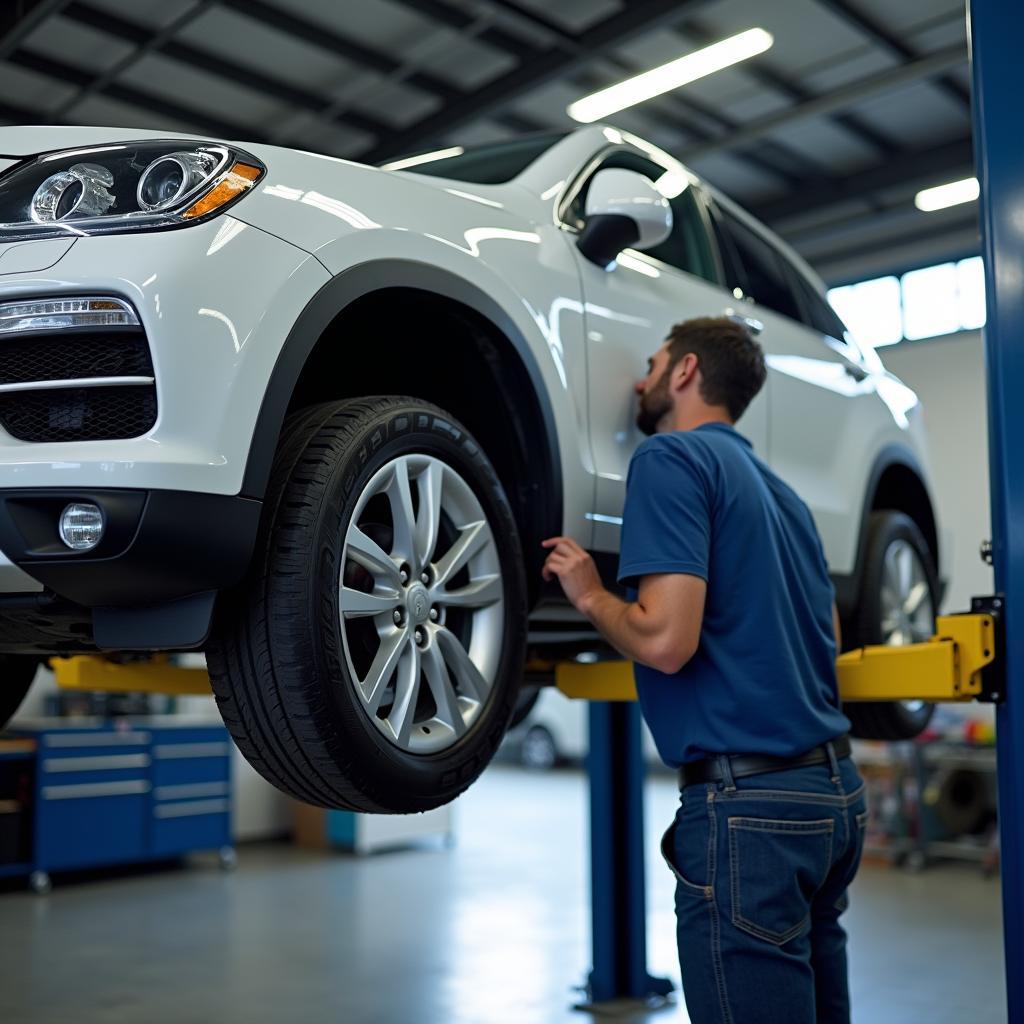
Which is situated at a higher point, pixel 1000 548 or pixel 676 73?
pixel 676 73

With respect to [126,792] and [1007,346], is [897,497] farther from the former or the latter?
[126,792]

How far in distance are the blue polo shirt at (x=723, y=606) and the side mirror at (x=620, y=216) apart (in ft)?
1.37

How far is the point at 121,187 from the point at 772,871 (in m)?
1.37

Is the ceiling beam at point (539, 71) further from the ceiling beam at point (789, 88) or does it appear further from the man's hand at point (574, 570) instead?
the man's hand at point (574, 570)

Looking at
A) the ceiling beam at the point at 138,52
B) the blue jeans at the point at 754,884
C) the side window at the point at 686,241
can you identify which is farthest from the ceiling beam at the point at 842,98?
the blue jeans at the point at 754,884

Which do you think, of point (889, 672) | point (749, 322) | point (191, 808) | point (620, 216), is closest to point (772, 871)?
point (889, 672)

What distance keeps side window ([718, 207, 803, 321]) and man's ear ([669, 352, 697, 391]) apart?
810 millimetres

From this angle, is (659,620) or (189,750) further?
(189,750)

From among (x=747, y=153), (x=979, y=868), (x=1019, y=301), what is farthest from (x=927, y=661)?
(x=747, y=153)

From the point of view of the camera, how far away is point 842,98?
7.67 meters

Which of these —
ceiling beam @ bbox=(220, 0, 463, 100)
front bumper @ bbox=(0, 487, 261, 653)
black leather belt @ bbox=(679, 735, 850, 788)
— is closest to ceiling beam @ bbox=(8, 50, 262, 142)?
ceiling beam @ bbox=(220, 0, 463, 100)

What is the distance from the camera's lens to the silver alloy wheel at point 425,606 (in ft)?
5.48

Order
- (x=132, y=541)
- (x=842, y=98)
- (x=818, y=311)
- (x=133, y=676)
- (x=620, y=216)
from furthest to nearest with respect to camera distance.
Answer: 1. (x=842, y=98)
2. (x=818, y=311)
3. (x=133, y=676)
4. (x=620, y=216)
5. (x=132, y=541)

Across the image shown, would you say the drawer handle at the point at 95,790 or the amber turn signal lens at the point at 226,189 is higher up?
the amber turn signal lens at the point at 226,189
